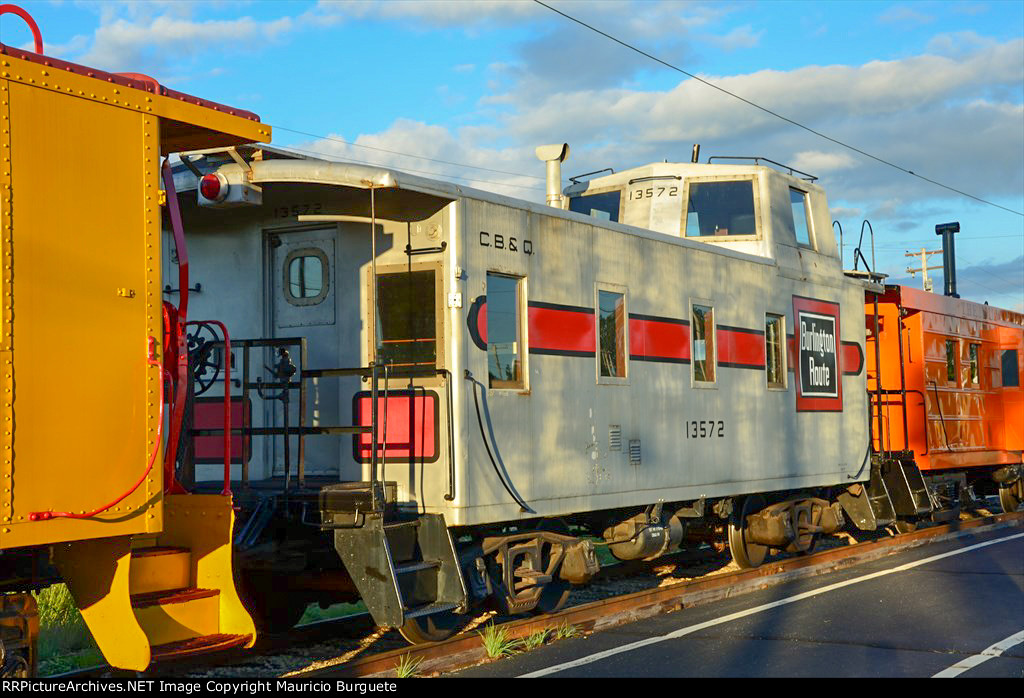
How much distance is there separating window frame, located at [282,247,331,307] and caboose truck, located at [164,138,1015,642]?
14mm

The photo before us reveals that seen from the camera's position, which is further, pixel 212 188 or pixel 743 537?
pixel 743 537

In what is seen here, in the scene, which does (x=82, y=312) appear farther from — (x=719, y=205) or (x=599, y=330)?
(x=719, y=205)

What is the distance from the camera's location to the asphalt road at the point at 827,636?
7.34 metres

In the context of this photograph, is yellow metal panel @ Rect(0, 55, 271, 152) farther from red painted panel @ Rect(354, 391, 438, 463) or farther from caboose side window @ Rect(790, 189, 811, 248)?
caboose side window @ Rect(790, 189, 811, 248)

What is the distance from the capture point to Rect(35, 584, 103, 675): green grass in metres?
8.00

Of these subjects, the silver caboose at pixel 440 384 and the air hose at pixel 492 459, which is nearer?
the silver caboose at pixel 440 384

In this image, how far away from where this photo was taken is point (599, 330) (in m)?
9.30

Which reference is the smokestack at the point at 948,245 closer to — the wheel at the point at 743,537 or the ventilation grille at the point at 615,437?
the wheel at the point at 743,537

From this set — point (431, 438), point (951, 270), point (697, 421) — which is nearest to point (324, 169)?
point (431, 438)

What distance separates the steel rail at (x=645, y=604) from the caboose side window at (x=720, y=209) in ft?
11.8

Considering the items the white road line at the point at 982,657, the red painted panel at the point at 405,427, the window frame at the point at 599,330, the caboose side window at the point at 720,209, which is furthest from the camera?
Result: the caboose side window at the point at 720,209

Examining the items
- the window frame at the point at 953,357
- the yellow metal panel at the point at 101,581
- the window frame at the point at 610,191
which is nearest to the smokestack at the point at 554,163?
the window frame at the point at 610,191

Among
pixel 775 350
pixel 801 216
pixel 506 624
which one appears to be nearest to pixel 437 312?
pixel 506 624

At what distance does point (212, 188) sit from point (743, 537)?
22.6 ft
